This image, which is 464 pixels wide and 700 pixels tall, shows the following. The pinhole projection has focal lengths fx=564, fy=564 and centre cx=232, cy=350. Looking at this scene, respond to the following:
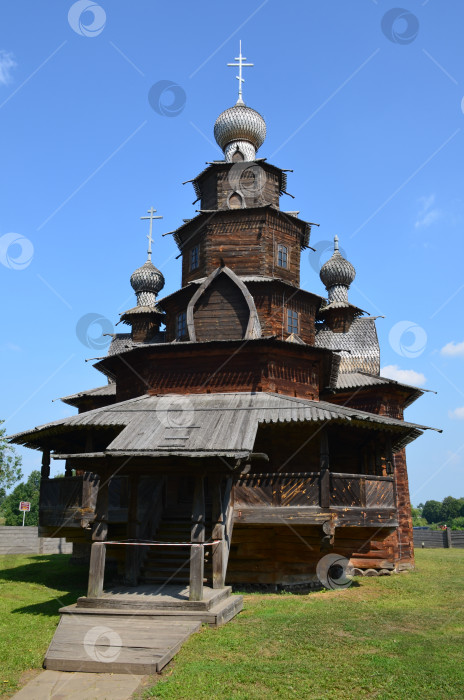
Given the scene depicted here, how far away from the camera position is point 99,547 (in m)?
9.77

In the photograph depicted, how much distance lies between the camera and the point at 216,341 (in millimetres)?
15141

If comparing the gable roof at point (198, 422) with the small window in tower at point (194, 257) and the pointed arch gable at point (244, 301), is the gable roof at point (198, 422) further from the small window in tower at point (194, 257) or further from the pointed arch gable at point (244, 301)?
the small window in tower at point (194, 257)

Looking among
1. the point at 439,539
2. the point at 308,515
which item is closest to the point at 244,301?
the point at 308,515

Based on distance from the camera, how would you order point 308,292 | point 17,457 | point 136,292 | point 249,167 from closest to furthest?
point 308,292, point 249,167, point 136,292, point 17,457

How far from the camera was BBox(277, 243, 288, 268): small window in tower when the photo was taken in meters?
18.7

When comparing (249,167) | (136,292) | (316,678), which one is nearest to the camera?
(316,678)

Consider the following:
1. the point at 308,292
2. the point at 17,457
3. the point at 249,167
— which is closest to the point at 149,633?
the point at 308,292

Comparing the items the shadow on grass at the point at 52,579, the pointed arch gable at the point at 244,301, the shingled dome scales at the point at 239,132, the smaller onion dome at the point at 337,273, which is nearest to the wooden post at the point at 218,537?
the shadow on grass at the point at 52,579

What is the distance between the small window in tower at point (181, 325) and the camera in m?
17.9

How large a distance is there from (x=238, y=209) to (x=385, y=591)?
39.8 feet

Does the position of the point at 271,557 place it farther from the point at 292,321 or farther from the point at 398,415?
the point at 398,415

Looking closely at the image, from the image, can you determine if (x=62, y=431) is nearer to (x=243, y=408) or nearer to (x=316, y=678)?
(x=243, y=408)

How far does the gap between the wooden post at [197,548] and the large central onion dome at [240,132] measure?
48.0 ft

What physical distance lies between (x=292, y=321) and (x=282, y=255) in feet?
7.98
